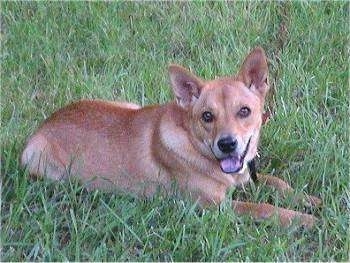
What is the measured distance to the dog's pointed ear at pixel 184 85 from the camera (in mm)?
4906

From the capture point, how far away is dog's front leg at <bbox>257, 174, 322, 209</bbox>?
189 inches

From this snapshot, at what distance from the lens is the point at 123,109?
5270mm

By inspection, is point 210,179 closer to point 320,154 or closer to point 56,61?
point 320,154

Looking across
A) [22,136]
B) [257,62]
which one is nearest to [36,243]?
[22,136]

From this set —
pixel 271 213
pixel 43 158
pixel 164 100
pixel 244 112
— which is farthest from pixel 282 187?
pixel 43 158

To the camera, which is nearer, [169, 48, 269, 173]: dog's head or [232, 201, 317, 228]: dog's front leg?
[232, 201, 317, 228]: dog's front leg

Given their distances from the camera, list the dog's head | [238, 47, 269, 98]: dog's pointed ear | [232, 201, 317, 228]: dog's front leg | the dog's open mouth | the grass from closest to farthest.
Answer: the grass, [232, 201, 317, 228]: dog's front leg, the dog's head, the dog's open mouth, [238, 47, 269, 98]: dog's pointed ear

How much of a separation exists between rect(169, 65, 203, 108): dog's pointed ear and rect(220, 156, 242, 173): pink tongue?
0.45 meters

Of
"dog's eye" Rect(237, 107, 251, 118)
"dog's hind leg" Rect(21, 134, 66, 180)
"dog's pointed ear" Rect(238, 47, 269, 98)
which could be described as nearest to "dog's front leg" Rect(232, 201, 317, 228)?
"dog's eye" Rect(237, 107, 251, 118)

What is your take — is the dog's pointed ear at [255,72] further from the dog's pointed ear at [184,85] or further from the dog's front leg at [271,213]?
the dog's front leg at [271,213]

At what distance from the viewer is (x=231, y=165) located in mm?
4762

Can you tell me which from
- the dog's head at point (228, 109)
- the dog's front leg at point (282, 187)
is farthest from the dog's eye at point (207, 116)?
the dog's front leg at point (282, 187)

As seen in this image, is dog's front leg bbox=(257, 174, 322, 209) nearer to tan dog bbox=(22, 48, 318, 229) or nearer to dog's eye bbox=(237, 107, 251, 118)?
tan dog bbox=(22, 48, 318, 229)

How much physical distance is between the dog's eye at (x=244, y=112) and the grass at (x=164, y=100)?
530 mm
